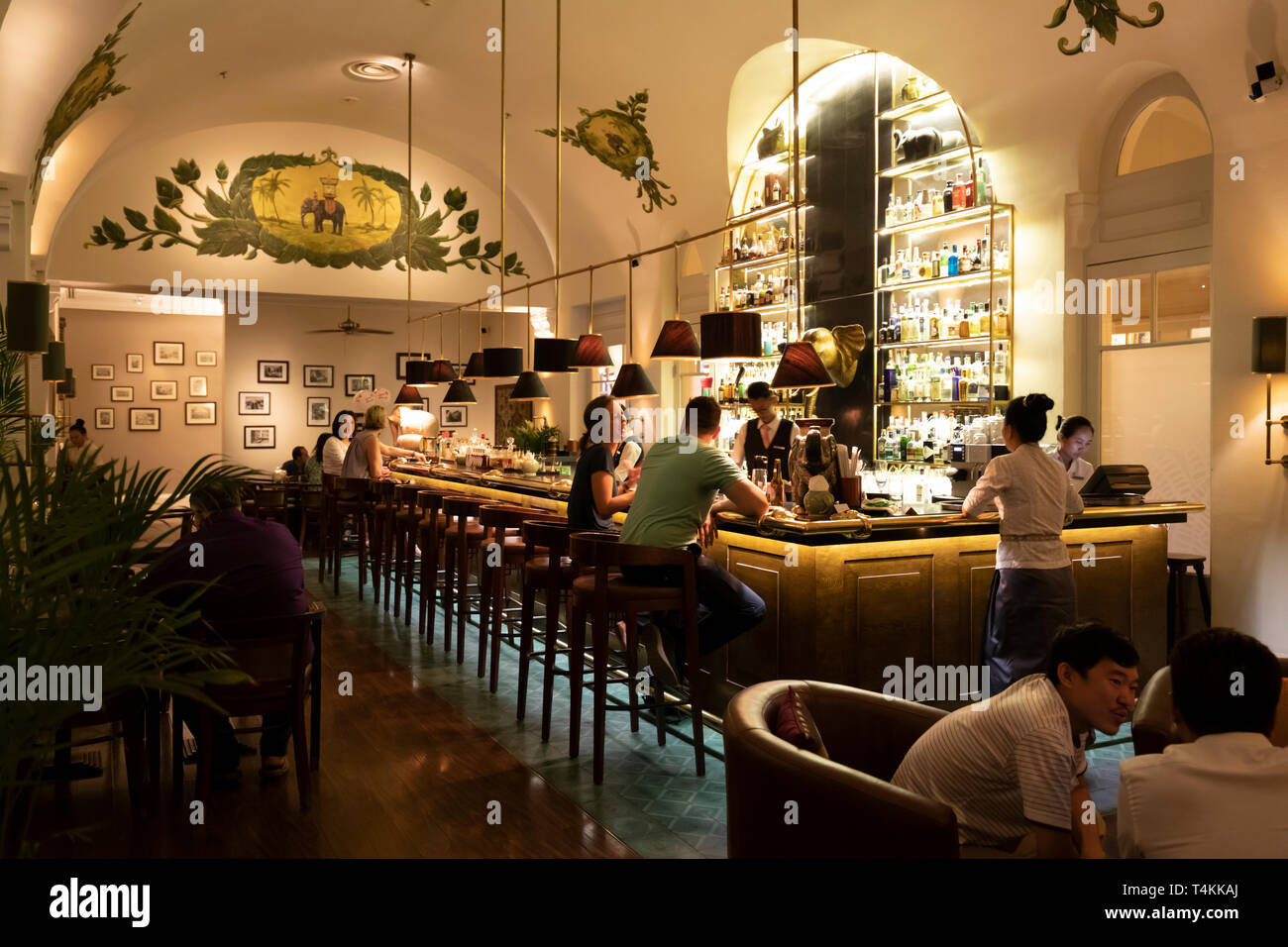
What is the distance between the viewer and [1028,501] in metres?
4.53

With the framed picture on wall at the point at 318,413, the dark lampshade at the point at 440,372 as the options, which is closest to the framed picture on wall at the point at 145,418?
the framed picture on wall at the point at 318,413

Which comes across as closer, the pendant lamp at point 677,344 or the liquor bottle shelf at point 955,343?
the pendant lamp at point 677,344

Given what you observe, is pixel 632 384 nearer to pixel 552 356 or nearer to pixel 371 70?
pixel 552 356

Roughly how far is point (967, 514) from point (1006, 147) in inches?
148

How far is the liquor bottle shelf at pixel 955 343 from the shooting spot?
24.0 ft

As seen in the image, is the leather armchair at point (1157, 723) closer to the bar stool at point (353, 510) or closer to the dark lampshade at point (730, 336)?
the dark lampshade at point (730, 336)

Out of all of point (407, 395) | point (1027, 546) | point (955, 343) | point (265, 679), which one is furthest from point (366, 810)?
point (407, 395)

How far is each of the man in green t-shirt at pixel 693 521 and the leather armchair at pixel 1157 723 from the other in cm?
190

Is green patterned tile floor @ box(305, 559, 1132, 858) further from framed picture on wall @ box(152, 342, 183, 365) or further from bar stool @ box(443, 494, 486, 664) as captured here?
framed picture on wall @ box(152, 342, 183, 365)

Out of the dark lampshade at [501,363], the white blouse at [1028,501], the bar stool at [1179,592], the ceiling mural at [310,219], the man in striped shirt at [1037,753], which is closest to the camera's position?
the man in striped shirt at [1037,753]

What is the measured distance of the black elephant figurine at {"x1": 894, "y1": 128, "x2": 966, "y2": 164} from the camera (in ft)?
25.8

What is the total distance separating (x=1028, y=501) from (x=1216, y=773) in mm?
2857

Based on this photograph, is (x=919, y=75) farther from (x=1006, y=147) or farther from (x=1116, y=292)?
(x=1116, y=292)

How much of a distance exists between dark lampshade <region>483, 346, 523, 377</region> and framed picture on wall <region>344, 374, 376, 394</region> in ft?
23.9
